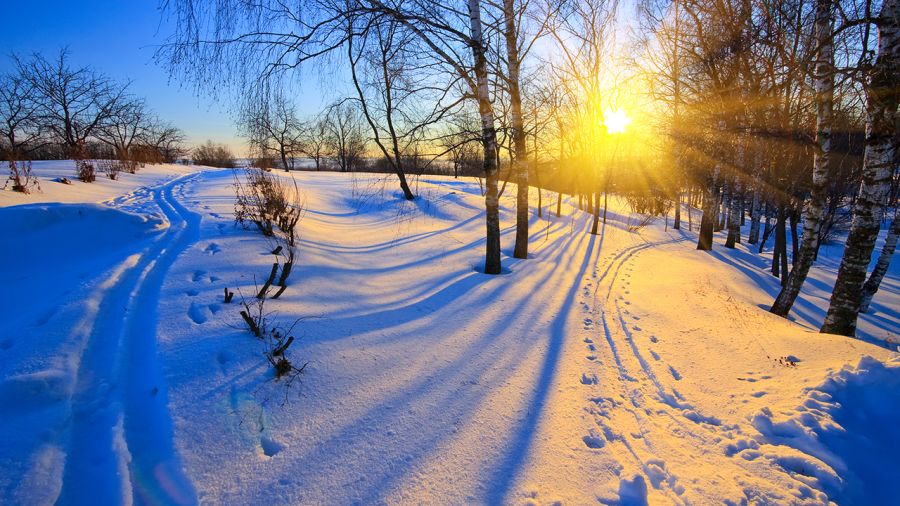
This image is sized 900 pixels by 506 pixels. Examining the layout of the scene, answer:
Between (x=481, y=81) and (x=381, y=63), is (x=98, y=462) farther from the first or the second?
(x=481, y=81)

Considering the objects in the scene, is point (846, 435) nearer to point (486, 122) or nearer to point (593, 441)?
point (593, 441)

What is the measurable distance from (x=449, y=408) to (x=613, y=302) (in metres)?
4.48

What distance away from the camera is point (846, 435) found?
8.59 feet

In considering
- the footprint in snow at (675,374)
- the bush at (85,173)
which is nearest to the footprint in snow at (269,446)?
the footprint in snow at (675,374)

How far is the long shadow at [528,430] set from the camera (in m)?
2.21

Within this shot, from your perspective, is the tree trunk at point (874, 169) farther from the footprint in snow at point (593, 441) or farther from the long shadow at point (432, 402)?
the footprint in snow at point (593, 441)

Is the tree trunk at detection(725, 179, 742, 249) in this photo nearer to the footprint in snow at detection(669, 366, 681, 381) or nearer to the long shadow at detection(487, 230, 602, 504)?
the footprint in snow at detection(669, 366, 681, 381)

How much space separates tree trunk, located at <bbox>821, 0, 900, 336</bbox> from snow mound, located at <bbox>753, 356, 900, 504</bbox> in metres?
1.82

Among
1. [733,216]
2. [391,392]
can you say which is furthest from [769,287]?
[391,392]

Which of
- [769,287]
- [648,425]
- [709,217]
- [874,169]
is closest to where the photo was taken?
[648,425]

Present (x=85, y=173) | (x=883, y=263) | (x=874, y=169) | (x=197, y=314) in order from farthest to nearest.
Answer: (x=85, y=173)
(x=883, y=263)
(x=874, y=169)
(x=197, y=314)

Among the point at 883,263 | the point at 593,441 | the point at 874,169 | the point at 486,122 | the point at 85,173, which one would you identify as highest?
the point at 486,122

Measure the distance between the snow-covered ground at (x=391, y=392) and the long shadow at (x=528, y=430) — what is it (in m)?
0.02

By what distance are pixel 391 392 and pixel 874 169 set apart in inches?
246
